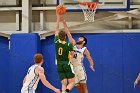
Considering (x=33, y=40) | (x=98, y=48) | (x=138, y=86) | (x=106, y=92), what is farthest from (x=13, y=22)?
(x=138, y=86)

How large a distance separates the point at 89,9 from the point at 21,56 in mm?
2727

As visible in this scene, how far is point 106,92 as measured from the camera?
1032 cm

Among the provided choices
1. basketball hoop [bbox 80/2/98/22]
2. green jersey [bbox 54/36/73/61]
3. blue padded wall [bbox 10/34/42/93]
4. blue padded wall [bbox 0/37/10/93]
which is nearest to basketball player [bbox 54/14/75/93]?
green jersey [bbox 54/36/73/61]

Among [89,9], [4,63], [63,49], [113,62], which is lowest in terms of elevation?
[4,63]

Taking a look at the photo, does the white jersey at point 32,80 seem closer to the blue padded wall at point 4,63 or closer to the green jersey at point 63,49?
the green jersey at point 63,49

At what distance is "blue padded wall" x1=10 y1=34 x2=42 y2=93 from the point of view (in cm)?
1044

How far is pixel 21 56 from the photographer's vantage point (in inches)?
412

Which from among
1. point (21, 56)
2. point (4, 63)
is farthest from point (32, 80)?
point (4, 63)

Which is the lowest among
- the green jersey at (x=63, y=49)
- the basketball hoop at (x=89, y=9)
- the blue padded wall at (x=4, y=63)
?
the blue padded wall at (x=4, y=63)

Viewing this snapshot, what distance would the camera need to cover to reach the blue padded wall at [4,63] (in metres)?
11.0

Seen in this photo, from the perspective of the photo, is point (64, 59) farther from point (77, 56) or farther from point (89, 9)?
point (89, 9)

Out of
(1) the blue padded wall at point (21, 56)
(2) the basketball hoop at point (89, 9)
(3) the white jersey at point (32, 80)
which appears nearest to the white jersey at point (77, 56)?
(3) the white jersey at point (32, 80)

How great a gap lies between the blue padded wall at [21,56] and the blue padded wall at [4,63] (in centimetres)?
58

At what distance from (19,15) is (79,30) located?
2329mm
